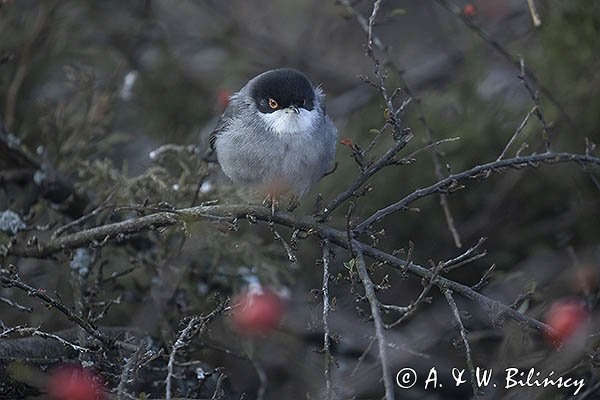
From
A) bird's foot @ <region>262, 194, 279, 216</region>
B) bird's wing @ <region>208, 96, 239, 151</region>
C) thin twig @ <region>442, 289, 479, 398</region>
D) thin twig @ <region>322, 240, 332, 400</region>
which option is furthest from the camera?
bird's wing @ <region>208, 96, 239, 151</region>

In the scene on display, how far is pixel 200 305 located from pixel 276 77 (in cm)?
112

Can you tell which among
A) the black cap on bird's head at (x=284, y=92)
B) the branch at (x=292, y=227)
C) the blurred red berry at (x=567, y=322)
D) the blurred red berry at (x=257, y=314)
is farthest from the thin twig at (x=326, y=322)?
the black cap on bird's head at (x=284, y=92)

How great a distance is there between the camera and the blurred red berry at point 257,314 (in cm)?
362

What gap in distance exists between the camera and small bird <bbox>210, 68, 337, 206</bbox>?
368 cm

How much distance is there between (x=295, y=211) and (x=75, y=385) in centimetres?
200

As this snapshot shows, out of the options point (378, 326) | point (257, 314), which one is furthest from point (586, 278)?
point (378, 326)

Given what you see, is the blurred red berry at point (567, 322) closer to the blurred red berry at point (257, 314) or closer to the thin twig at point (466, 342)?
the thin twig at point (466, 342)

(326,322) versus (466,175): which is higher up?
(466,175)

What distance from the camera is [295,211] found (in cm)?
462

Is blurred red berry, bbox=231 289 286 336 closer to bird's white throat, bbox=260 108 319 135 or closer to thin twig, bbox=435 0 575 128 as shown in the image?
bird's white throat, bbox=260 108 319 135

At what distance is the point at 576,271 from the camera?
3963 mm

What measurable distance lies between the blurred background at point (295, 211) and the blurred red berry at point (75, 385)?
2.9 inches

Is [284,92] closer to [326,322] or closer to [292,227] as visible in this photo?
[292,227]

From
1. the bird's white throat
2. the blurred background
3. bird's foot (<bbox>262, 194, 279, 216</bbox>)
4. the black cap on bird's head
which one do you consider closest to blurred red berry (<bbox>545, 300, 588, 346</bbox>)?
the blurred background
